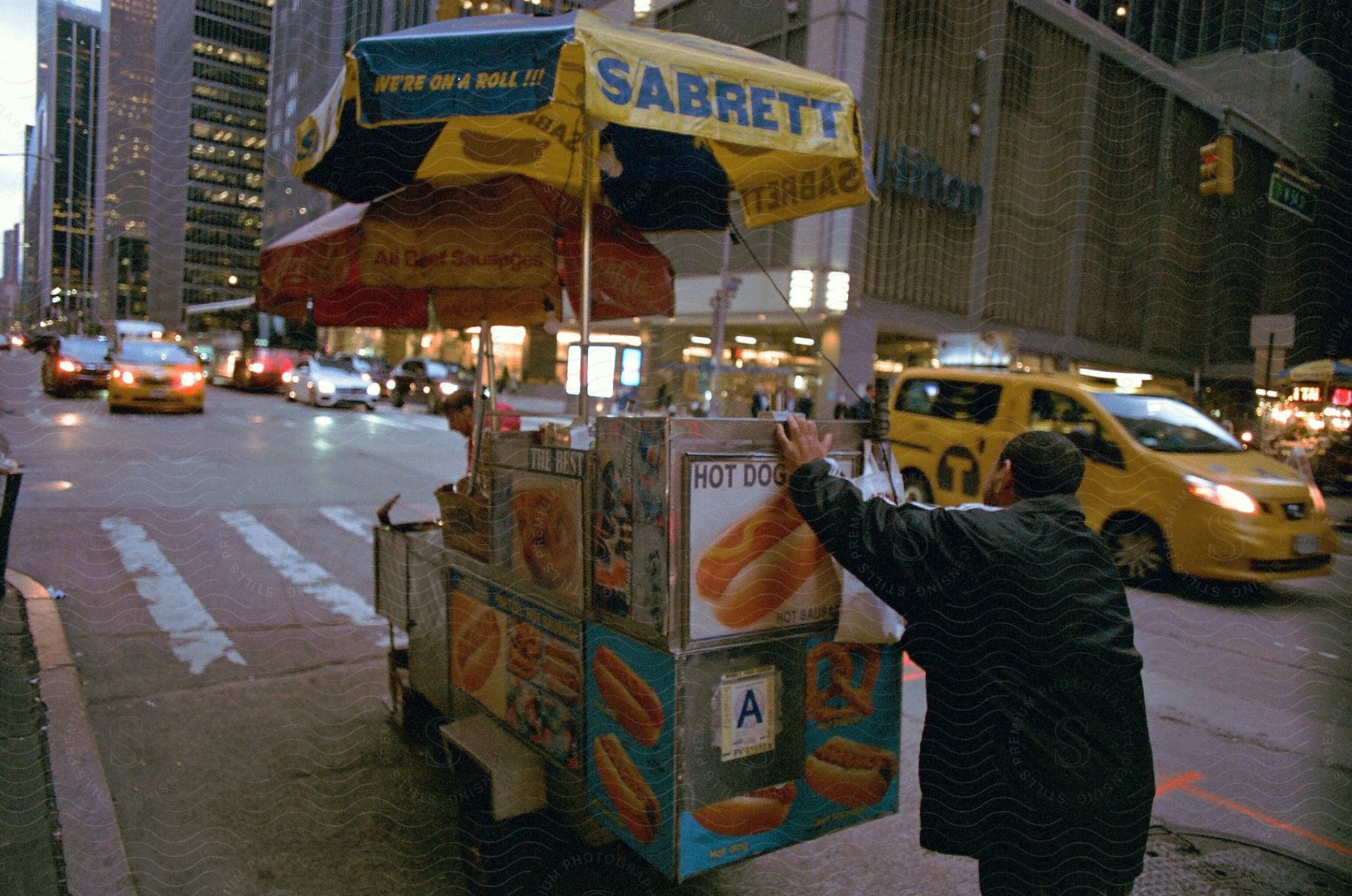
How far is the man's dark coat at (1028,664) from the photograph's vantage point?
1516mm

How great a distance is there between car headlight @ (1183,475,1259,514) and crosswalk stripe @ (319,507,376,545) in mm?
6409

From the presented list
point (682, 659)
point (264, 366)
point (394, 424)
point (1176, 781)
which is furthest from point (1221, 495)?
point (264, 366)

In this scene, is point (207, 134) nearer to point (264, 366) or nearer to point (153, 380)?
point (153, 380)

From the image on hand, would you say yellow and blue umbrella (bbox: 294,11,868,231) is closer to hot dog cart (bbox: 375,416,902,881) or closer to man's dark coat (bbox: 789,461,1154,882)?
hot dog cart (bbox: 375,416,902,881)

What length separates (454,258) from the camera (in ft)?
11.3

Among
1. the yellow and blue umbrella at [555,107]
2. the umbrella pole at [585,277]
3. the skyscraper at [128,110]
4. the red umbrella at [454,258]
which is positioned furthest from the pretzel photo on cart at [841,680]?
the skyscraper at [128,110]

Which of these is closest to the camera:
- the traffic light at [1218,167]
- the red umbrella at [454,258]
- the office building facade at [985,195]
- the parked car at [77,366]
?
the red umbrella at [454,258]

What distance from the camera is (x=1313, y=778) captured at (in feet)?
10.7

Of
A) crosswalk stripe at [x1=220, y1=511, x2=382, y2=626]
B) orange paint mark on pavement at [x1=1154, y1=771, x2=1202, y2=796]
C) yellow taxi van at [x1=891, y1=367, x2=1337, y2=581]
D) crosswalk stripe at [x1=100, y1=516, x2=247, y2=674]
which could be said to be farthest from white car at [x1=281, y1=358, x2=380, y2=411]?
orange paint mark on pavement at [x1=1154, y1=771, x2=1202, y2=796]

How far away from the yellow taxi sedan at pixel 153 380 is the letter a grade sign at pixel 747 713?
605 inches

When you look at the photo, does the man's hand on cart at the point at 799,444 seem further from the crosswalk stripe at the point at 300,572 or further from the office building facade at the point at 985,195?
the office building facade at the point at 985,195

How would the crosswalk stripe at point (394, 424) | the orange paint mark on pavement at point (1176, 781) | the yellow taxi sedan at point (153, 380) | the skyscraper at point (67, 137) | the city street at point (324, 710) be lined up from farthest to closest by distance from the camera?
1. the crosswalk stripe at point (394, 424)
2. the yellow taxi sedan at point (153, 380)
3. the skyscraper at point (67, 137)
4. the orange paint mark on pavement at point (1176, 781)
5. the city street at point (324, 710)

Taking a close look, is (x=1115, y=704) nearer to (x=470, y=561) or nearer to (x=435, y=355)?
(x=470, y=561)

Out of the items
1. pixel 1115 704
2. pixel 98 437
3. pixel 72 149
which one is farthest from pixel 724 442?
pixel 98 437
